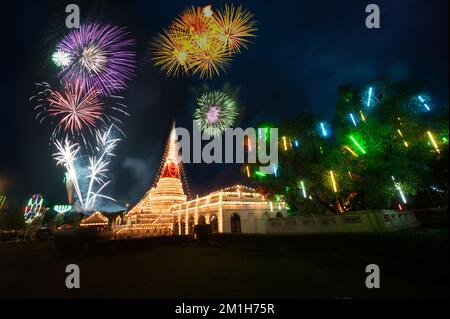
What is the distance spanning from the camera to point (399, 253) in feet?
27.3

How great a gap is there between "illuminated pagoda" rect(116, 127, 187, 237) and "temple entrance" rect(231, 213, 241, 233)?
1623 cm

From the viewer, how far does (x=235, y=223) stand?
31000 mm

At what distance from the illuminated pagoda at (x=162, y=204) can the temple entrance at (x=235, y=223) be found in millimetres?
16228

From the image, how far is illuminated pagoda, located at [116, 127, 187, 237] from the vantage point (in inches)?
1642

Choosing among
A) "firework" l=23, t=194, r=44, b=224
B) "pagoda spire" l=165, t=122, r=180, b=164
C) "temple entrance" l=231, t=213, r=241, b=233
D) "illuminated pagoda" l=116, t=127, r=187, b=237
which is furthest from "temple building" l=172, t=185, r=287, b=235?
"firework" l=23, t=194, r=44, b=224

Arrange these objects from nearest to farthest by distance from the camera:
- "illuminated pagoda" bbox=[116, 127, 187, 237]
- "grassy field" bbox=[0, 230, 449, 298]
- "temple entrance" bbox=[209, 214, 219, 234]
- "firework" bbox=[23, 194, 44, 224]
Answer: "grassy field" bbox=[0, 230, 449, 298] < "temple entrance" bbox=[209, 214, 219, 234] < "illuminated pagoda" bbox=[116, 127, 187, 237] < "firework" bbox=[23, 194, 44, 224]

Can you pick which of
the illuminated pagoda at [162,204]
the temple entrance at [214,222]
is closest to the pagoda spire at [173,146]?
the illuminated pagoda at [162,204]

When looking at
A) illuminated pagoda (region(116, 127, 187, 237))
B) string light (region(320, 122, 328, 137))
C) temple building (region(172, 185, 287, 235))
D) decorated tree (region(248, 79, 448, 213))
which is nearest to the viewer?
decorated tree (region(248, 79, 448, 213))

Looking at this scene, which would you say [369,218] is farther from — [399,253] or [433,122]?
[433,122]

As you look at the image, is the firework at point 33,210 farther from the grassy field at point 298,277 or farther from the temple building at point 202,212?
the grassy field at point 298,277

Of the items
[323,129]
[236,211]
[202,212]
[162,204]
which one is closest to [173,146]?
[162,204]

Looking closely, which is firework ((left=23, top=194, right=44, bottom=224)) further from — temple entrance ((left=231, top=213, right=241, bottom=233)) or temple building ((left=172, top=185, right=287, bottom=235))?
temple entrance ((left=231, top=213, right=241, bottom=233))

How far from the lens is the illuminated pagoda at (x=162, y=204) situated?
41719mm
